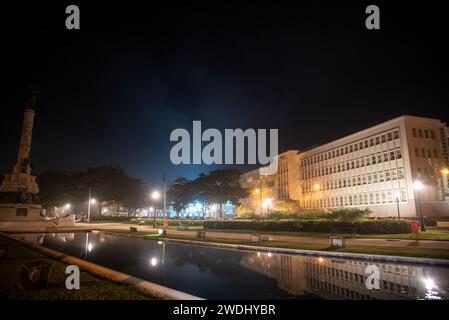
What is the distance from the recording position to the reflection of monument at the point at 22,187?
3988cm

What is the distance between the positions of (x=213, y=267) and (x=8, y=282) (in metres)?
7.68

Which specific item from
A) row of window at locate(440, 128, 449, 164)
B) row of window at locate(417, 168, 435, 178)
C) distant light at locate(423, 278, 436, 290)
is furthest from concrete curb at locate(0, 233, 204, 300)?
row of window at locate(440, 128, 449, 164)

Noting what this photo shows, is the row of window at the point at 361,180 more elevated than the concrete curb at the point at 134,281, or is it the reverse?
the row of window at the point at 361,180

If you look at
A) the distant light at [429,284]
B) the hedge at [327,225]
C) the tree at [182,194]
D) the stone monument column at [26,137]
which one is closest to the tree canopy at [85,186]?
the tree at [182,194]

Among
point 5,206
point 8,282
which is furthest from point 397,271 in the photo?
point 5,206

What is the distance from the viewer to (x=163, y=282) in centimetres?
1012

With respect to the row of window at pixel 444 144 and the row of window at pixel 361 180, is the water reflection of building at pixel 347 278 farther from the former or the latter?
the row of window at pixel 444 144

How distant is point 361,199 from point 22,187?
6125 cm

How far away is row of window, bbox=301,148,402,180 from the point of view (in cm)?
5300

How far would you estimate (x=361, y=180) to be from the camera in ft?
199

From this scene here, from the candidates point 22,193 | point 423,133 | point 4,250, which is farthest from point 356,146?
point 4,250

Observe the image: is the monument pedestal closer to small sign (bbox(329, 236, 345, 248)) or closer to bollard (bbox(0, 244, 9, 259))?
bollard (bbox(0, 244, 9, 259))

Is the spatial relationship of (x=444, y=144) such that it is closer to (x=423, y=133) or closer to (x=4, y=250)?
(x=423, y=133)
